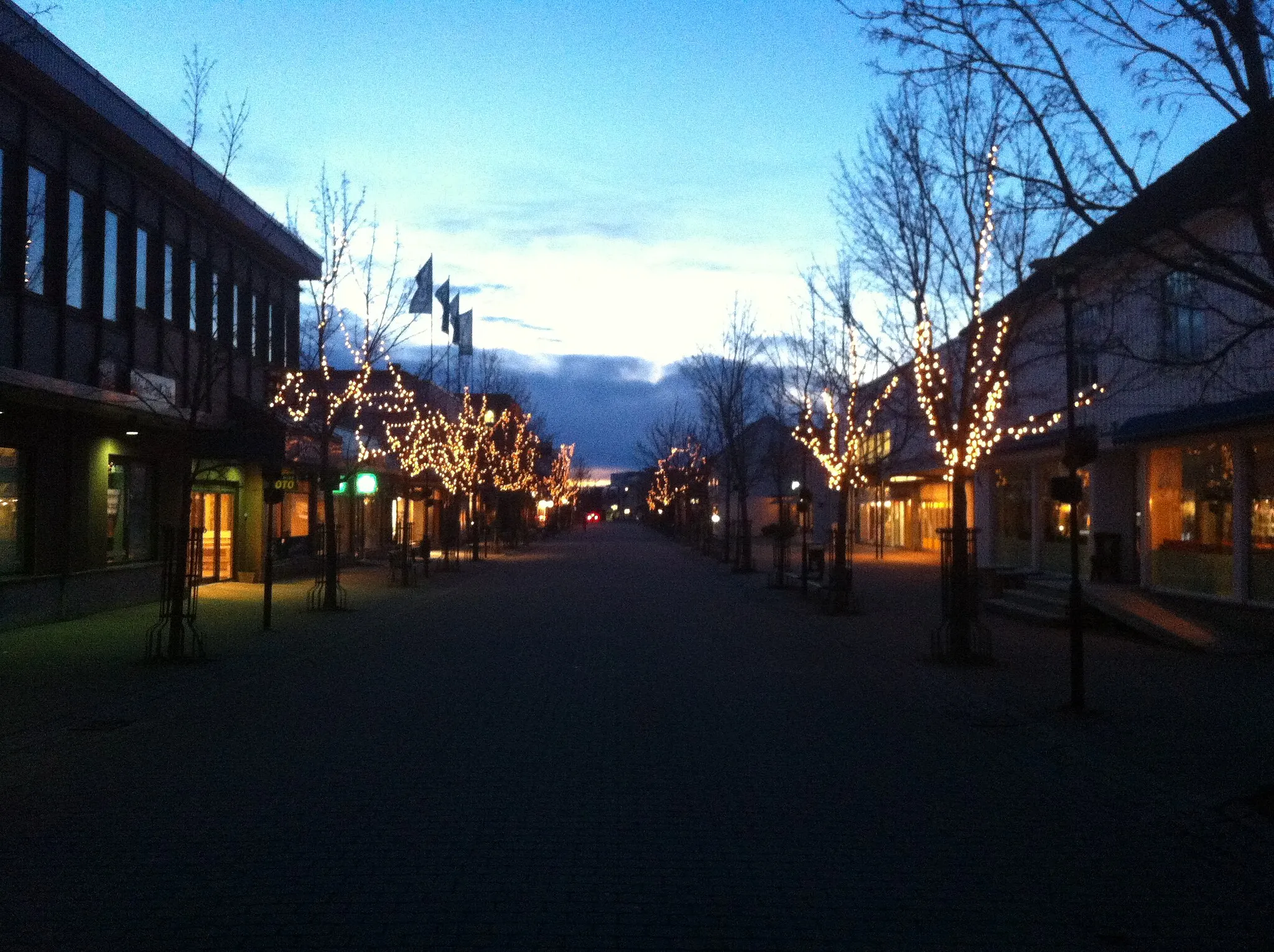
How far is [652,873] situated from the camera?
6.83 metres

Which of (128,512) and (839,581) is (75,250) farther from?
(839,581)

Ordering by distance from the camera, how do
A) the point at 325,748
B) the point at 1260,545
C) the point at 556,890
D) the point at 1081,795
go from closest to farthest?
the point at 556,890 → the point at 1081,795 → the point at 325,748 → the point at 1260,545

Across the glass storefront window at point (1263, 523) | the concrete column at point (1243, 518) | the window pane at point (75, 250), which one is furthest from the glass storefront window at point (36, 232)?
the glass storefront window at point (1263, 523)

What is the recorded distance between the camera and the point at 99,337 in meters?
22.4

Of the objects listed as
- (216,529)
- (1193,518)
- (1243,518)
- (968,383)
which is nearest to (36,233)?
(216,529)

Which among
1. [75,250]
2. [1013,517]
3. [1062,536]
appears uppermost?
[75,250]

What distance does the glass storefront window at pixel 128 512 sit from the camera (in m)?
23.8

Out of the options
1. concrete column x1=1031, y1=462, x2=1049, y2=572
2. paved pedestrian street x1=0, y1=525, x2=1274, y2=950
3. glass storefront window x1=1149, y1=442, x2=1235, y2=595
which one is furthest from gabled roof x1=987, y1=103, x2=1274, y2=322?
concrete column x1=1031, y1=462, x2=1049, y2=572

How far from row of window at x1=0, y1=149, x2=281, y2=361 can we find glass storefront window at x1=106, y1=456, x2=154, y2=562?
2.99 m

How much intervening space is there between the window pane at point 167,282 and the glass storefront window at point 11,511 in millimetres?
6026

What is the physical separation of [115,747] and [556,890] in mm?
5606

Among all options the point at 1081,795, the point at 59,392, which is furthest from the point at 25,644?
the point at 1081,795

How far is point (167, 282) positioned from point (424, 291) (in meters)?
10.4

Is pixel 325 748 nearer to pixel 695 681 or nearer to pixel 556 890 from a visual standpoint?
pixel 556 890
